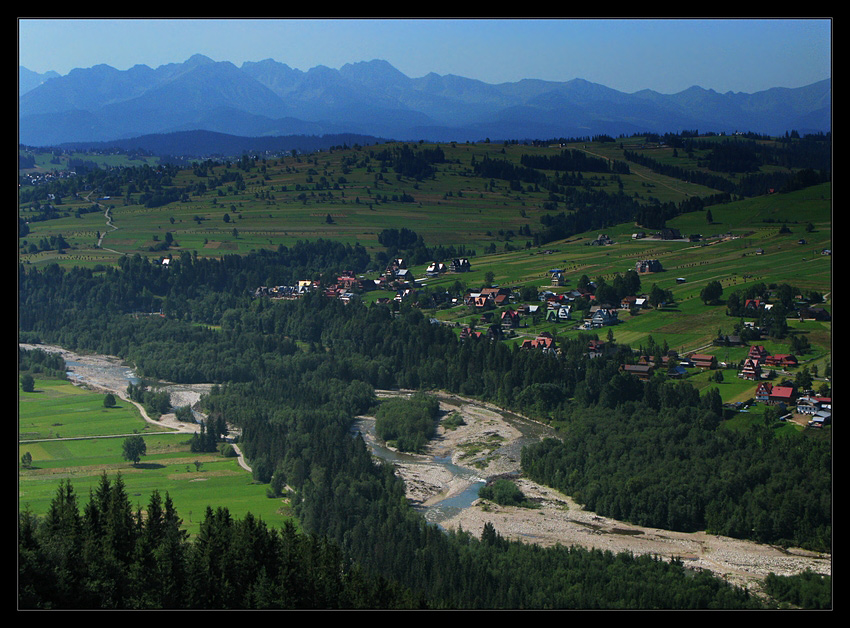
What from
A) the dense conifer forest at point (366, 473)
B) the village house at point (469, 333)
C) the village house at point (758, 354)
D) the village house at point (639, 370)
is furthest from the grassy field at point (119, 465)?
the village house at point (758, 354)

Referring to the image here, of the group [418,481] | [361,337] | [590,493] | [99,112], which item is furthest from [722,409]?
[99,112]

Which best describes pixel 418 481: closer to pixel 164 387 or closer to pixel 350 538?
pixel 350 538

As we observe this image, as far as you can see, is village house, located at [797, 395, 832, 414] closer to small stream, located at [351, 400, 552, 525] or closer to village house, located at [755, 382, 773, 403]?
village house, located at [755, 382, 773, 403]

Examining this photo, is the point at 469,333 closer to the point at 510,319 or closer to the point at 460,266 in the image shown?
the point at 510,319

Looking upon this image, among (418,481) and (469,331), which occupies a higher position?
(469,331)

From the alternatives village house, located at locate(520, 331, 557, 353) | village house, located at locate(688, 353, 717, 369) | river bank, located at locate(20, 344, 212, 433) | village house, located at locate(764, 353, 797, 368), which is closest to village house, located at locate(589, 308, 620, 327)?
village house, located at locate(520, 331, 557, 353)

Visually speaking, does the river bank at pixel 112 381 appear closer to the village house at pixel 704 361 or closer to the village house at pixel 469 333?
the village house at pixel 469 333
